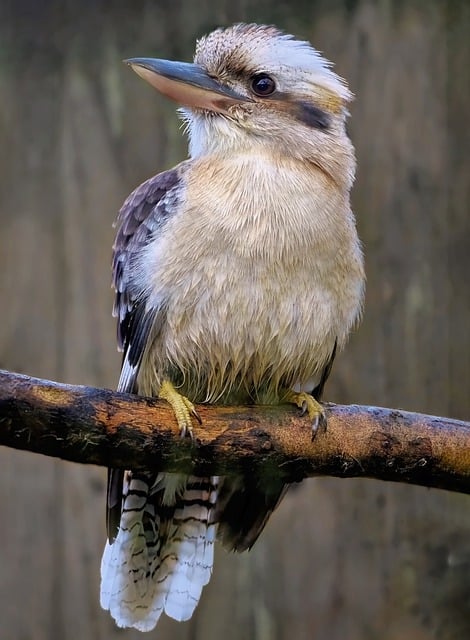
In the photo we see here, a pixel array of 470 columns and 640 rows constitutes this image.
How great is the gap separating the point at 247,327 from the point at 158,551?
19.7 inches

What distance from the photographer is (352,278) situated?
179 cm

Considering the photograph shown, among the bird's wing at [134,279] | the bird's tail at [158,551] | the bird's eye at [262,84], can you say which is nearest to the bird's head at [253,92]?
the bird's eye at [262,84]

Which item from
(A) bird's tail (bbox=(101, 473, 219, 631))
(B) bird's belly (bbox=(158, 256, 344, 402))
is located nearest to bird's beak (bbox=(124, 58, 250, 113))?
(B) bird's belly (bbox=(158, 256, 344, 402))

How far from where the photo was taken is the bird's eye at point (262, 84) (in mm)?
1812

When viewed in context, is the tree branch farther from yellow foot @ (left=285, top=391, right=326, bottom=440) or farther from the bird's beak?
the bird's beak

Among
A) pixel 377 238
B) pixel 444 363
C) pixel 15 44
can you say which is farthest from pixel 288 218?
pixel 15 44

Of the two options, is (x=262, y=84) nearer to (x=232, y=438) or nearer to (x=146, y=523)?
(x=232, y=438)

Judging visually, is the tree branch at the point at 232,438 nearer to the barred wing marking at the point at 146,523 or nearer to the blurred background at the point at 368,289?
the barred wing marking at the point at 146,523

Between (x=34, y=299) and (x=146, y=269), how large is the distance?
46cm

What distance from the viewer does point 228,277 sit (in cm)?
A: 167

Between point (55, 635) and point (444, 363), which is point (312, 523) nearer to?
point (444, 363)

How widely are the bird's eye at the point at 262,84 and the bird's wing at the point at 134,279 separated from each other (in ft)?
0.62

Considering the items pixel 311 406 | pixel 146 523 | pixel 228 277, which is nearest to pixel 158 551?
pixel 146 523

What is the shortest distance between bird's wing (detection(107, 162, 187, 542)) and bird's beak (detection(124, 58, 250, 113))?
0.42 ft
